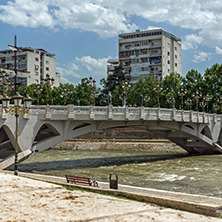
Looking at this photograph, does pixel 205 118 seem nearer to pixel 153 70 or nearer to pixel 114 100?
pixel 114 100

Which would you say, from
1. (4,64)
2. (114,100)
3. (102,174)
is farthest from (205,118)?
(4,64)

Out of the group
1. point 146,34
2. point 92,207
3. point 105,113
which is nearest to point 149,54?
point 146,34

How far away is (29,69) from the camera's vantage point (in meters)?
93.8

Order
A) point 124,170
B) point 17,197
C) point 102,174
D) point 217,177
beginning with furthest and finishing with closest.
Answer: point 124,170
point 102,174
point 217,177
point 17,197

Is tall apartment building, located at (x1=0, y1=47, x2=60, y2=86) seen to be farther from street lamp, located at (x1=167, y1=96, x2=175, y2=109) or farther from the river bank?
street lamp, located at (x1=167, y1=96, x2=175, y2=109)

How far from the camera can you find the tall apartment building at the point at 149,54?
89400 mm

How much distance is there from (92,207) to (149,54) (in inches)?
3252

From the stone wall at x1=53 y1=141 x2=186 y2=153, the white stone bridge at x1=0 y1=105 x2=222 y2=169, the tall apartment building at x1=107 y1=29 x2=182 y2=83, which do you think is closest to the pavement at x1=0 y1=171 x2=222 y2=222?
the white stone bridge at x1=0 y1=105 x2=222 y2=169

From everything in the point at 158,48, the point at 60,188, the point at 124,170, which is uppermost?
the point at 158,48

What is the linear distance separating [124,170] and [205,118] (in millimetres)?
18093

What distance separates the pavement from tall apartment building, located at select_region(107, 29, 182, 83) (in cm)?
7762

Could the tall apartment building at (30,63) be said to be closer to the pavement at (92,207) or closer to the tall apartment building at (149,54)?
the tall apartment building at (149,54)

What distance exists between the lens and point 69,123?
1278 inches

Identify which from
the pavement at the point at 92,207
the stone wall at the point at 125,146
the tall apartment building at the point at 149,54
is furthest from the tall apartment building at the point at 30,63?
the pavement at the point at 92,207
